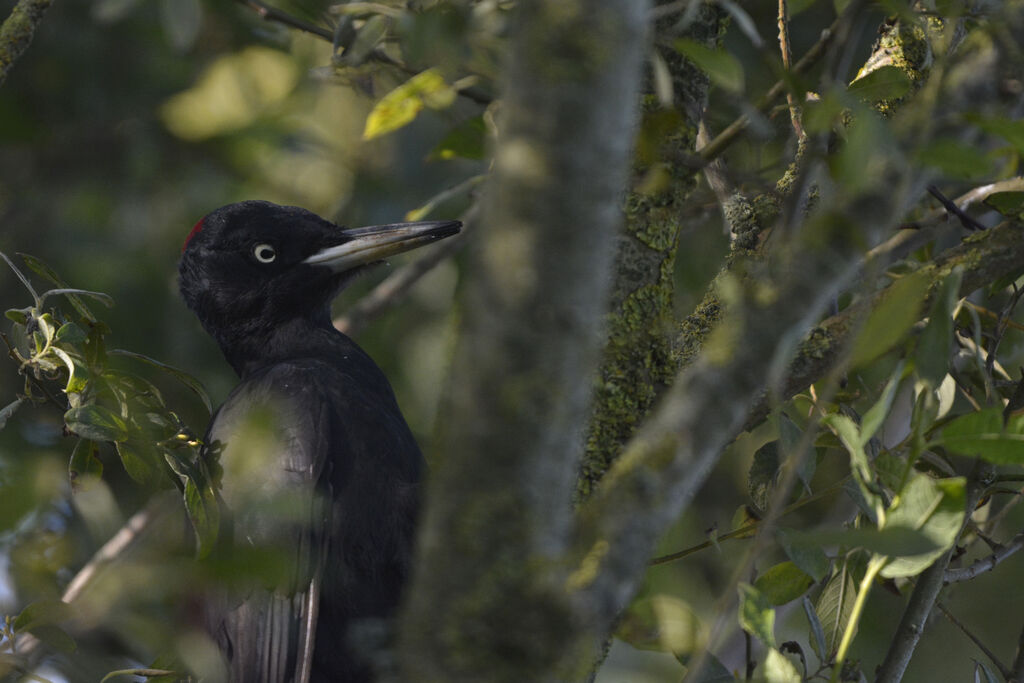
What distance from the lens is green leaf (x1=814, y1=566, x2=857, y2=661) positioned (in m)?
2.09

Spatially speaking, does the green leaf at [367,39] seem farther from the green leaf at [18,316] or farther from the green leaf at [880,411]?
the green leaf at [880,411]

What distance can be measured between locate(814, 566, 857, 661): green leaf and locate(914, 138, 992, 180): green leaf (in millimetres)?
973

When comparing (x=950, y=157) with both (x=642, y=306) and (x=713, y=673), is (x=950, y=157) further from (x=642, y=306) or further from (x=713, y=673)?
(x=713, y=673)

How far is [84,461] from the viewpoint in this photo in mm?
2283

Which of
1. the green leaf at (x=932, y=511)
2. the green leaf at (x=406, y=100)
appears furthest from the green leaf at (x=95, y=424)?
the green leaf at (x=932, y=511)

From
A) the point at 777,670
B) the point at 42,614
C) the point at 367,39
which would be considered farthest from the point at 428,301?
the point at 777,670

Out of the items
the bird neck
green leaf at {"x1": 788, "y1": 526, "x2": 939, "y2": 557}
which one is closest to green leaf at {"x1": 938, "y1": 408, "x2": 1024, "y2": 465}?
green leaf at {"x1": 788, "y1": 526, "x2": 939, "y2": 557}

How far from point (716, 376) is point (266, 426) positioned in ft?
1.78

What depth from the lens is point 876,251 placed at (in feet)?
7.29

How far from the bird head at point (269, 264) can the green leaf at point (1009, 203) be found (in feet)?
6.26

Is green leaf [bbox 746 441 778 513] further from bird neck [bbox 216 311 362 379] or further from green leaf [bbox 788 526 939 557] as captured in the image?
bird neck [bbox 216 311 362 379]

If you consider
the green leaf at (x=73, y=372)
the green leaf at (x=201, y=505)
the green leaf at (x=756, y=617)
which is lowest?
the green leaf at (x=201, y=505)

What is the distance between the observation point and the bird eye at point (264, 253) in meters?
3.70

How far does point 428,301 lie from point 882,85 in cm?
332
